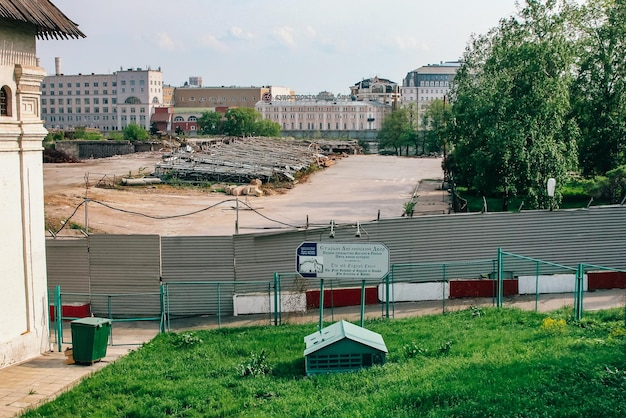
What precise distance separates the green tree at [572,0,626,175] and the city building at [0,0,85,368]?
34.1 meters

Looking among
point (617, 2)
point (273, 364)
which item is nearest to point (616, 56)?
point (617, 2)

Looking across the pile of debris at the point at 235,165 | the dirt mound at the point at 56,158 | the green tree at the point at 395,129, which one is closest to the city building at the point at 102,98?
the green tree at the point at 395,129

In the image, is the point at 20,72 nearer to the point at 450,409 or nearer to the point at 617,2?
the point at 450,409

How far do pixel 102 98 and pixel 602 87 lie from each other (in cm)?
16020

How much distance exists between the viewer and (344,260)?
1616 cm

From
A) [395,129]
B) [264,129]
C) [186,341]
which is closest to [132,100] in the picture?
[264,129]

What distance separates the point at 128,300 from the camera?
75.5 ft

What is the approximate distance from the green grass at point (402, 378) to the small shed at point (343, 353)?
29 centimetres

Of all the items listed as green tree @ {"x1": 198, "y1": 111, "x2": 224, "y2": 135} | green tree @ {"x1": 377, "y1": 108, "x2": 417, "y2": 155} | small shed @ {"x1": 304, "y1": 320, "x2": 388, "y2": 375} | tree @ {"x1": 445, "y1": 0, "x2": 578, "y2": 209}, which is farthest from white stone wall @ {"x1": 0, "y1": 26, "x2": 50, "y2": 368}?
green tree @ {"x1": 198, "y1": 111, "x2": 224, "y2": 135}

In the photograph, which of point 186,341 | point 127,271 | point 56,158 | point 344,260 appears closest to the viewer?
point 344,260

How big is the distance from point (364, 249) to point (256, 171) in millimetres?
52386

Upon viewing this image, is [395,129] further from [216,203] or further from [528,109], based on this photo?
[528,109]

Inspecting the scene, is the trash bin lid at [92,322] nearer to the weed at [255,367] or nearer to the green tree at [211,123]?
the weed at [255,367]

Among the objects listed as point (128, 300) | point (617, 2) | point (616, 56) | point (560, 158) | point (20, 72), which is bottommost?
point (128, 300)
